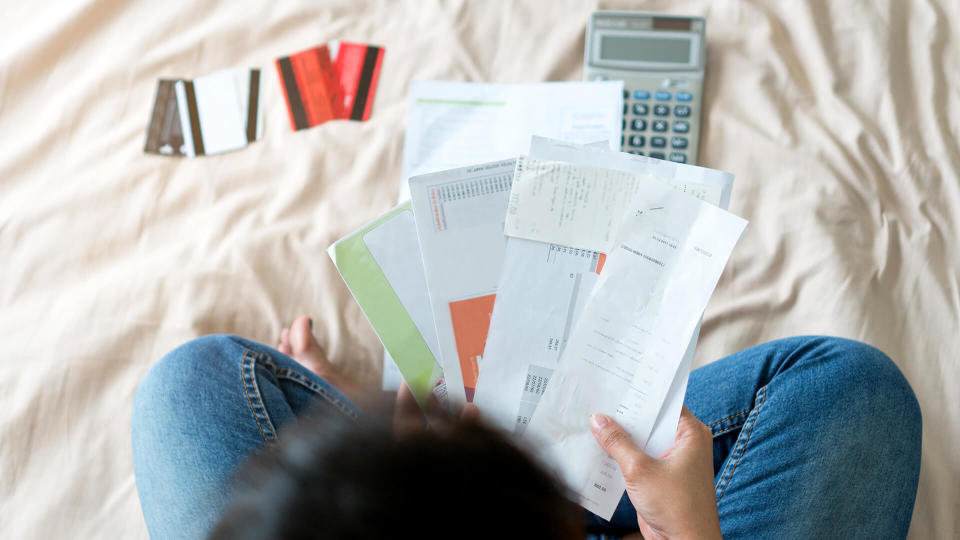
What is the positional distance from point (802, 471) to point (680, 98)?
371 millimetres

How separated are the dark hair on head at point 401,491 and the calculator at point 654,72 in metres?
0.43

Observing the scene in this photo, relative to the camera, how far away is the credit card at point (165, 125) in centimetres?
68

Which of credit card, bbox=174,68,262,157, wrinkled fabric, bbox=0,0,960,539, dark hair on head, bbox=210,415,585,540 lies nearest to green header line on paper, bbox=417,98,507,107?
wrinkled fabric, bbox=0,0,960,539

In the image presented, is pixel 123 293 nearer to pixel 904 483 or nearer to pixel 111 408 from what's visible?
pixel 111 408

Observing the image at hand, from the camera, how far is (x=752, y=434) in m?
0.51

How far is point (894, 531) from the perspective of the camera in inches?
19.7

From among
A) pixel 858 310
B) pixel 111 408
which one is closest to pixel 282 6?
pixel 111 408

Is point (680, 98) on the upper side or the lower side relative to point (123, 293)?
upper

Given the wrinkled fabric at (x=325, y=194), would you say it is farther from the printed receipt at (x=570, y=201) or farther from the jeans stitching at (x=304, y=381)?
the printed receipt at (x=570, y=201)

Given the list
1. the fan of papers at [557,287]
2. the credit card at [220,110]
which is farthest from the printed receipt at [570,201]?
the credit card at [220,110]

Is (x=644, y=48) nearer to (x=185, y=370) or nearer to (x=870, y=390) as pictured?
(x=870, y=390)

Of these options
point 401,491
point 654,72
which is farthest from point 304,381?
point 654,72

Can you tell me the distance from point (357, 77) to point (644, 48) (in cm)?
31

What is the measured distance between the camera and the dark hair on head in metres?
0.27
